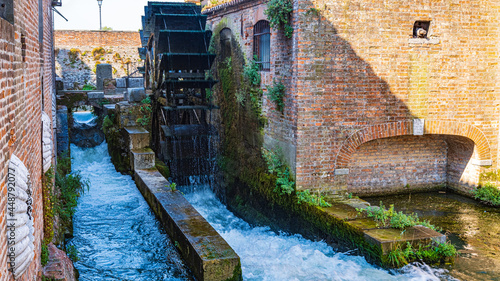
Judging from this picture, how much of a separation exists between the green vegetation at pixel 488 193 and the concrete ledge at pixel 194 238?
15.9 ft

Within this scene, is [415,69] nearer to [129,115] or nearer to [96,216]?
[96,216]

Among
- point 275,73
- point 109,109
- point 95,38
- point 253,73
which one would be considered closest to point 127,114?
point 109,109

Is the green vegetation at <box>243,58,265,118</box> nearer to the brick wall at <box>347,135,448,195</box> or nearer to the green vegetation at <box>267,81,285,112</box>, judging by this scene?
the green vegetation at <box>267,81,285,112</box>

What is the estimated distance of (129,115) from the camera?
499 inches

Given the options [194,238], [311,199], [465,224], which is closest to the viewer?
[194,238]

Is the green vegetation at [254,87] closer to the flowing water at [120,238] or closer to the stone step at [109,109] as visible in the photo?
the flowing water at [120,238]

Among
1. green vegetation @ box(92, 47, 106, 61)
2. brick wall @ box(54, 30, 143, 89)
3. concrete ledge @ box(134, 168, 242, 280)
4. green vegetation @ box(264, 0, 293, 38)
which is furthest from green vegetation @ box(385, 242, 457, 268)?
green vegetation @ box(92, 47, 106, 61)

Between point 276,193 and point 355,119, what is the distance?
6.25 feet

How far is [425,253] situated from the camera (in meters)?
5.93

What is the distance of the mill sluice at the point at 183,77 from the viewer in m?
11.7

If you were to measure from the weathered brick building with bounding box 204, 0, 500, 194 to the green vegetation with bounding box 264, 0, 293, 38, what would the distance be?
0.12 m

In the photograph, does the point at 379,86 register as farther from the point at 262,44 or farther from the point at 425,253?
the point at 425,253

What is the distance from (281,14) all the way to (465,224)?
4.33m

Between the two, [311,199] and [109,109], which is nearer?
[311,199]
